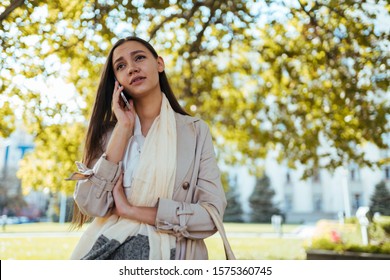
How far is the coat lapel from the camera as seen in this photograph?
4.62 feet

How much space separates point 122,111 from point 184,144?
0.90 feet

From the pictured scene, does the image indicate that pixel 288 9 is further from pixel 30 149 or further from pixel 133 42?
pixel 30 149

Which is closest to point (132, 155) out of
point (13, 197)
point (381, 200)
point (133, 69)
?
point (133, 69)

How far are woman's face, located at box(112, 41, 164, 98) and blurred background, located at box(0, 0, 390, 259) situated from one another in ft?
4.09

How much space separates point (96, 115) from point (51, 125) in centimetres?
265

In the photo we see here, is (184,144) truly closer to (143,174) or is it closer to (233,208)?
(143,174)

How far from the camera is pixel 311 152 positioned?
5320mm

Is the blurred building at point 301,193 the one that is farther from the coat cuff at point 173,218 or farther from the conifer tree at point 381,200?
the coat cuff at point 173,218

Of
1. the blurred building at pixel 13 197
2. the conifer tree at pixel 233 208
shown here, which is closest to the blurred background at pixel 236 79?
the blurred building at pixel 13 197

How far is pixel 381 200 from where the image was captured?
10.2 m

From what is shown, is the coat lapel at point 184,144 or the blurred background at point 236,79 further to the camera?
the blurred background at point 236,79

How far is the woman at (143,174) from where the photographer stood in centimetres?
132
